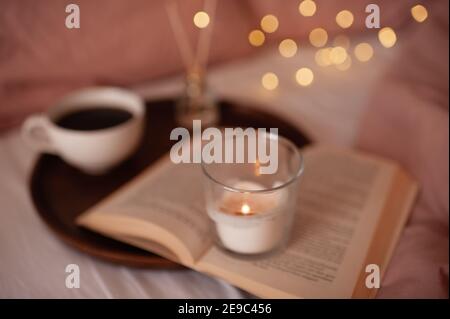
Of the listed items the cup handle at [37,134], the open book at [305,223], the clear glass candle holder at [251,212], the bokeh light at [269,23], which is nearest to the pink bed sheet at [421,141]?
the open book at [305,223]

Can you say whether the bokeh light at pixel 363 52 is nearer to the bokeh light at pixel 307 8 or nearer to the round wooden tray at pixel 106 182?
the bokeh light at pixel 307 8

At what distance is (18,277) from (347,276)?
0.33 metres

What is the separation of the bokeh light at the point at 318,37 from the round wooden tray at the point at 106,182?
23 centimetres

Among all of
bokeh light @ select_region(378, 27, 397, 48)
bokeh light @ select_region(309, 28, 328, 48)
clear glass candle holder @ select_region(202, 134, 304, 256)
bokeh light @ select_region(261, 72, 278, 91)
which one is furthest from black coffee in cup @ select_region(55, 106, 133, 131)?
bokeh light @ select_region(378, 27, 397, 48)

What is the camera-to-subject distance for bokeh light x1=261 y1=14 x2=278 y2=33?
2.62ft

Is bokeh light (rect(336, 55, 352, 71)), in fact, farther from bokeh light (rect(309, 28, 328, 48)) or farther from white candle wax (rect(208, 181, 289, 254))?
white candle wax (rect(208, 181, 289, 254))

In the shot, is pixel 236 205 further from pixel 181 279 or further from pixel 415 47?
pixel 415 47

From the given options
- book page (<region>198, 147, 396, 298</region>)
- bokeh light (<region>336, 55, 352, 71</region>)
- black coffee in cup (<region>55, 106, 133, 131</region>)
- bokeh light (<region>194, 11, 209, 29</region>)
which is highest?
bokeh light (<region>194, 11, 209, 29</region>)

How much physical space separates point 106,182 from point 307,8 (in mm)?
459

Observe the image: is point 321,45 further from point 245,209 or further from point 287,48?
point 245,209

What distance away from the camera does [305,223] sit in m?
0.50

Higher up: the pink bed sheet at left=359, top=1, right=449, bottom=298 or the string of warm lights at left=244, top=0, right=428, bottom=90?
the string of warm lights at left=244, top=0, right=428, bottom=90

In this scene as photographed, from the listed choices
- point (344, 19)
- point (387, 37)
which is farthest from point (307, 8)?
point (387, 37)

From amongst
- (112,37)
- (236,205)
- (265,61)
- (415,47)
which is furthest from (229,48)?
(236,205)
